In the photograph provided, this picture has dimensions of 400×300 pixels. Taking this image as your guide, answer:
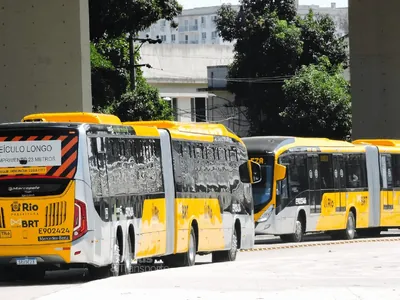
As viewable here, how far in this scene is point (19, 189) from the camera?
19219 mm

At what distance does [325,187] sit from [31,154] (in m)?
19.7

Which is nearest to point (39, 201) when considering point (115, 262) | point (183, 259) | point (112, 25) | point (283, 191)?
point (115, 262)

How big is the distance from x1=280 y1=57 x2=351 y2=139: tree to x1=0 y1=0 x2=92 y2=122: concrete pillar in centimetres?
3684

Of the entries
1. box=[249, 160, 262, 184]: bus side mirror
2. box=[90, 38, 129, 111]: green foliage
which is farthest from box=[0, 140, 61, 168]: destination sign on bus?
box=[90, 38, 129, 111]: green foliage

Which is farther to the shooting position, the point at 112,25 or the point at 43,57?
the point at 112,25

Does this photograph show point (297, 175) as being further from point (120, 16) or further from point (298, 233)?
point (120, 16)

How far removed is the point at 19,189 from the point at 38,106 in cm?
922

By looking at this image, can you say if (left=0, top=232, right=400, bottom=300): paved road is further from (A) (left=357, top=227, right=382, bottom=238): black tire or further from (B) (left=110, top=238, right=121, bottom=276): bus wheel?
(A) (left=357, top=227, right=382, bottom=238): black tire

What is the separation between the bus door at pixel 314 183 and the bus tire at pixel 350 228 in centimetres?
192

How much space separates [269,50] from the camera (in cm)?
6794

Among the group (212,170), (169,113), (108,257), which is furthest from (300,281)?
(169,113)

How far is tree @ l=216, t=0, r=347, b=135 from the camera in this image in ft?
221

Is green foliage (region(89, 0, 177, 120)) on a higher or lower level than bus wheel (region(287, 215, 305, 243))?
higher

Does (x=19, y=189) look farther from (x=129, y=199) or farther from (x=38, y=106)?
(x=38, y=106)
